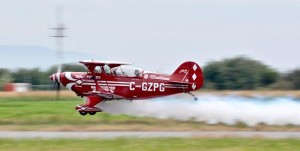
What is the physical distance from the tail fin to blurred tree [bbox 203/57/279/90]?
114 ft

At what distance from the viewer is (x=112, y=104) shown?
1581 inches

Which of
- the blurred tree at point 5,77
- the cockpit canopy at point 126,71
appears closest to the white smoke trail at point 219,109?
the cockpit canopy at point 126,71

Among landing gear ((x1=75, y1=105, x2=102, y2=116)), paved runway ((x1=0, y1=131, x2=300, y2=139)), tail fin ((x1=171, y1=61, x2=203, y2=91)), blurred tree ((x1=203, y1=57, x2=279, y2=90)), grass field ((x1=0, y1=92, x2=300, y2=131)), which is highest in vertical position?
tail fin ((x1=171, y1=61, x2=203, y2=91))

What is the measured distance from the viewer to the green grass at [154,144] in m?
24.0

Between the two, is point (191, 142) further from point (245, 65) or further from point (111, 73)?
point (245, 65)

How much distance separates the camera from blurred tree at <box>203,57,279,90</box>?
3049 inches

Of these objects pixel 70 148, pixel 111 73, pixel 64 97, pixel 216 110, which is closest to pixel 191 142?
pixel 70 148

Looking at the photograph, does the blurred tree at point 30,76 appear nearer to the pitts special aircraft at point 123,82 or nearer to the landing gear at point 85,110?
the pitts special aircraft at point 123,82

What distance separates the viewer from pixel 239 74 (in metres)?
82.4

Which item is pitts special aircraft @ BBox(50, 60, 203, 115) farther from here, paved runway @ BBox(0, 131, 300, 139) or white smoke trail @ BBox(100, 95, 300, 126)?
paved runway @ BBox(0, 131, 300, 139)

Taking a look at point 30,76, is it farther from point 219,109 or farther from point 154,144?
point 154,144

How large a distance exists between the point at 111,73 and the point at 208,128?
7.31 m

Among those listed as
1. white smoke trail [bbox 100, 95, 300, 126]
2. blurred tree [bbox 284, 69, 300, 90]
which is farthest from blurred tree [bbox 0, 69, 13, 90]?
white smoke trail [bbox 100, 95, 300, 126]

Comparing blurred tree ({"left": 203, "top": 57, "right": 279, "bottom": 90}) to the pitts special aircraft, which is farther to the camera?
blurred tree ({"left": 203, "top": 57, "right": 279, "bottom": 90})
